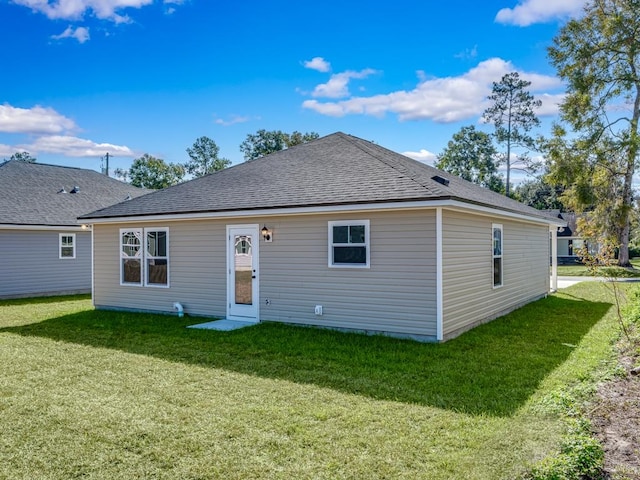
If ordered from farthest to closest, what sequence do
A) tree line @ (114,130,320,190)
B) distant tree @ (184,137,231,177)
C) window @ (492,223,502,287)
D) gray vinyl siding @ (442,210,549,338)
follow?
1. distant tree @ (184,137,231,177)
2. tree line @ (114,130,320,190)
3. window @ (492,223,502,287)
4. gray vinyl siding @ (442,210,549,338)

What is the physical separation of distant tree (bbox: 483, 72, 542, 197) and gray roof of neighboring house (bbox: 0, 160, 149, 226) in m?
29.5

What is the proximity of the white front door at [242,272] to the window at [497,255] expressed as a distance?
17.2ft

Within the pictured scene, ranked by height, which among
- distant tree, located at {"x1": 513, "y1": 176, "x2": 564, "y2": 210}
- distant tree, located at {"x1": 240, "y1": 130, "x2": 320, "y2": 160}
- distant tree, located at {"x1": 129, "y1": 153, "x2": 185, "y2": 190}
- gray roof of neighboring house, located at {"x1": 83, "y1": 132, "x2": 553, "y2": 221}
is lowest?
gray roof of neighboring house, located at {"x1": 83, "y1": 132, "x2": 553, "y2": 221}

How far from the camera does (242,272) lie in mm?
9906

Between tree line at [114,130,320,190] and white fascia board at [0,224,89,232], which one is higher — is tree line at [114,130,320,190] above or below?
above

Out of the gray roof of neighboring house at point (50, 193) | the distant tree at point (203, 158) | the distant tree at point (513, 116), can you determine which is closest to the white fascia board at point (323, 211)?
the gray roof of neighboring house at point (50, 193)

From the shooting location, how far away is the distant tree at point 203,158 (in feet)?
148

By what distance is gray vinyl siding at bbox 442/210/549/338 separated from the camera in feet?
26.7

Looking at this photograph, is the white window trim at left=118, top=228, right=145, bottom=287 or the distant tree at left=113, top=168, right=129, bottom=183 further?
the distant tree at left=113, top=168, right=129, bottom=183

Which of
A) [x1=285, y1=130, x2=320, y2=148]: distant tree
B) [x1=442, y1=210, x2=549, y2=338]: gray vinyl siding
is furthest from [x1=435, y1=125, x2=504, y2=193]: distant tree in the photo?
[x1=442, y1=210, x2=549, y2=338]: gray vinyl siding

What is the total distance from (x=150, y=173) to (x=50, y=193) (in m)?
26.2

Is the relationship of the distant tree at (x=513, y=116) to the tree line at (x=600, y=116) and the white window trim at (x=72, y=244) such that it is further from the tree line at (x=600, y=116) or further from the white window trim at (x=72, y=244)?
the white window trim at (x=72, y=244)

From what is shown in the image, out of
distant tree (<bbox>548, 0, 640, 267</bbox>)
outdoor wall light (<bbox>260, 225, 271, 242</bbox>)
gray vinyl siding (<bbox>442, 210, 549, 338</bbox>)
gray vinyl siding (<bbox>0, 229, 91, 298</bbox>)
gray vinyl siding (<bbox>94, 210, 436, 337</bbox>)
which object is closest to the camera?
gray vinyl siding (<bbox>94, 210, 436, 337</bbox>)

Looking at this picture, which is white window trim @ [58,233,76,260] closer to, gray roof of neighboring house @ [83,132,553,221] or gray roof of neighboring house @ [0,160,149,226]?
gray roof of neighboring house @ [0,160,149,226]
